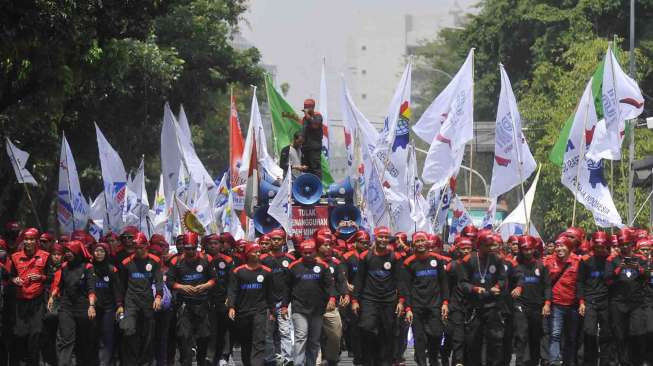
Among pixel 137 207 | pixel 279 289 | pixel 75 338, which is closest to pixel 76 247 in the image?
pixel 75 338

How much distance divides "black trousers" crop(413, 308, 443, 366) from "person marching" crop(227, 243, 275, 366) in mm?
1731

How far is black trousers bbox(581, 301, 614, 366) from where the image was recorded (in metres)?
19.4

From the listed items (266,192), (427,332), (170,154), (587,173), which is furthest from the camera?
(170,154)

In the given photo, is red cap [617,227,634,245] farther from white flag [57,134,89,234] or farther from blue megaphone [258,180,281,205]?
white flag [57,134,89,234]

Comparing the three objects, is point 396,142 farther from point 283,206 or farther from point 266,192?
point 283,206

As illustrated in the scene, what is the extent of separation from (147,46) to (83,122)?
2261 mm

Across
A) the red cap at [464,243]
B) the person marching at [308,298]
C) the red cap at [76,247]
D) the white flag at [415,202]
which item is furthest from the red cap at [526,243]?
the white flag at [415,202]

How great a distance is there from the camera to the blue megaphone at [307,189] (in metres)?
24.3

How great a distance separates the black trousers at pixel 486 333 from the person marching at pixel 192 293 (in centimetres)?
314

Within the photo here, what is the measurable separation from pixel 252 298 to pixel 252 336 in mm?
447

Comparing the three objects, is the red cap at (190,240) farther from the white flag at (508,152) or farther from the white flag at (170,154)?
the white flag at (170,154)

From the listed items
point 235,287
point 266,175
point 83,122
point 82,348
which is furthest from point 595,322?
point 83,122

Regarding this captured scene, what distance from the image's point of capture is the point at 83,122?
34.5 metres

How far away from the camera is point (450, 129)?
24.5m
